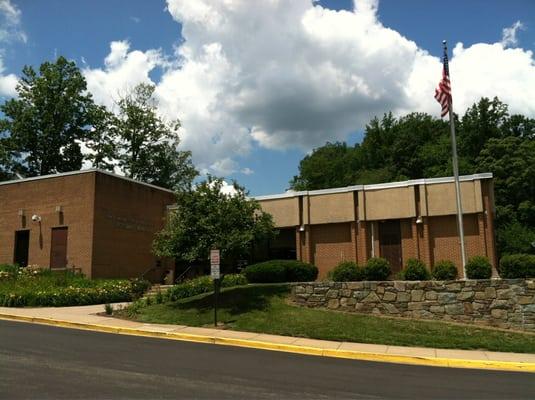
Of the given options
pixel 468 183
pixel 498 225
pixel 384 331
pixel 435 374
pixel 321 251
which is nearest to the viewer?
pixel 435 374

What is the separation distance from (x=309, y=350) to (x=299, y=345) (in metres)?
0.46

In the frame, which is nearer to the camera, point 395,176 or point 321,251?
point 321,251

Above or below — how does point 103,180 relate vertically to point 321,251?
above

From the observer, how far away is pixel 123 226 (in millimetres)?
29312

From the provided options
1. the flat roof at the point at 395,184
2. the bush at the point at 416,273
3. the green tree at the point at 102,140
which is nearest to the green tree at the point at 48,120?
the green tree at the point at 102,140

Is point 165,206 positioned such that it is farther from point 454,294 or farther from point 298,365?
point 298,365

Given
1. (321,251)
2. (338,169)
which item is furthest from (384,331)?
(338,169)

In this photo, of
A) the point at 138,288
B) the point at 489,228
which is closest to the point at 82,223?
the point at 138,288

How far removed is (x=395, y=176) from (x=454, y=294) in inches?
1652

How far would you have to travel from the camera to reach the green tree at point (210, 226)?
18750mm

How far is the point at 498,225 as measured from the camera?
48000mm

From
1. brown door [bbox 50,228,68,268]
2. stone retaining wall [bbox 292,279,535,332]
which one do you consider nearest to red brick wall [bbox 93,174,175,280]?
brown door [bbox 50,228,68,268]

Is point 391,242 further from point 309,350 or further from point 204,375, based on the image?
point 204,375

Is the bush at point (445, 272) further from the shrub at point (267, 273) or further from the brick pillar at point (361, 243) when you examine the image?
the brick pillar at point (361, 243)
